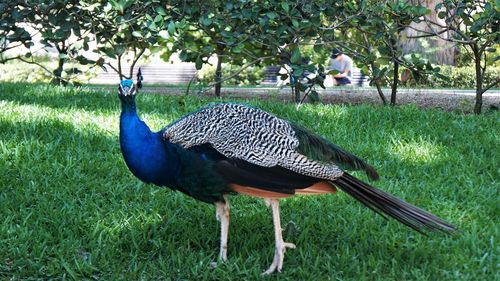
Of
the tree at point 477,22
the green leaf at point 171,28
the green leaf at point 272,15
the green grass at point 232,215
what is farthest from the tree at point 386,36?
the green leaf at point 171,28

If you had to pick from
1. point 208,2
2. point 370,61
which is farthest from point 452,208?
point 208,2

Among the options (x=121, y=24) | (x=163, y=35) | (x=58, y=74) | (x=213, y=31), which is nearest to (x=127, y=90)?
(x=163, y=35)

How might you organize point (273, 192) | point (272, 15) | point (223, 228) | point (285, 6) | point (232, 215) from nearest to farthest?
point (273, 192)
point (223, 228)
point (232, 215)
point (285, 6)
point (272, 15)

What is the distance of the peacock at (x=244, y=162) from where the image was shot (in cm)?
329

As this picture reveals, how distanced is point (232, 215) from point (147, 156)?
0.99 m

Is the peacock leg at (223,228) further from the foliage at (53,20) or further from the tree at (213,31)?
the foliage at (53,20)

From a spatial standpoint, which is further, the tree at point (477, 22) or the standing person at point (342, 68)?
the standing person at point (342, 68)

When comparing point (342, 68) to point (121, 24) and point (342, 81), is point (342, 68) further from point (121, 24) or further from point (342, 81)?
point (121, 24)

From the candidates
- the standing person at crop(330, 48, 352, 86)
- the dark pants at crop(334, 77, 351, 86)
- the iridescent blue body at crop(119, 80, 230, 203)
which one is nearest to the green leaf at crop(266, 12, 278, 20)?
the iridescent blue body at crop(119, 80, 230, 203)

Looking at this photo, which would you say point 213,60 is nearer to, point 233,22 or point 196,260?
point 233,22

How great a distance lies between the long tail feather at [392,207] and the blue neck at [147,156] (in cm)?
80

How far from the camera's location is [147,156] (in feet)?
11.0

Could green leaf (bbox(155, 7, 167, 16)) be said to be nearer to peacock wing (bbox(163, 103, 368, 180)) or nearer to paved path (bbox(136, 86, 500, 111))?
paved path (bbox(136, 86, 500, 111))

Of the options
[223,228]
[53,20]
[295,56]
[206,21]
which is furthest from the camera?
[53,20]
